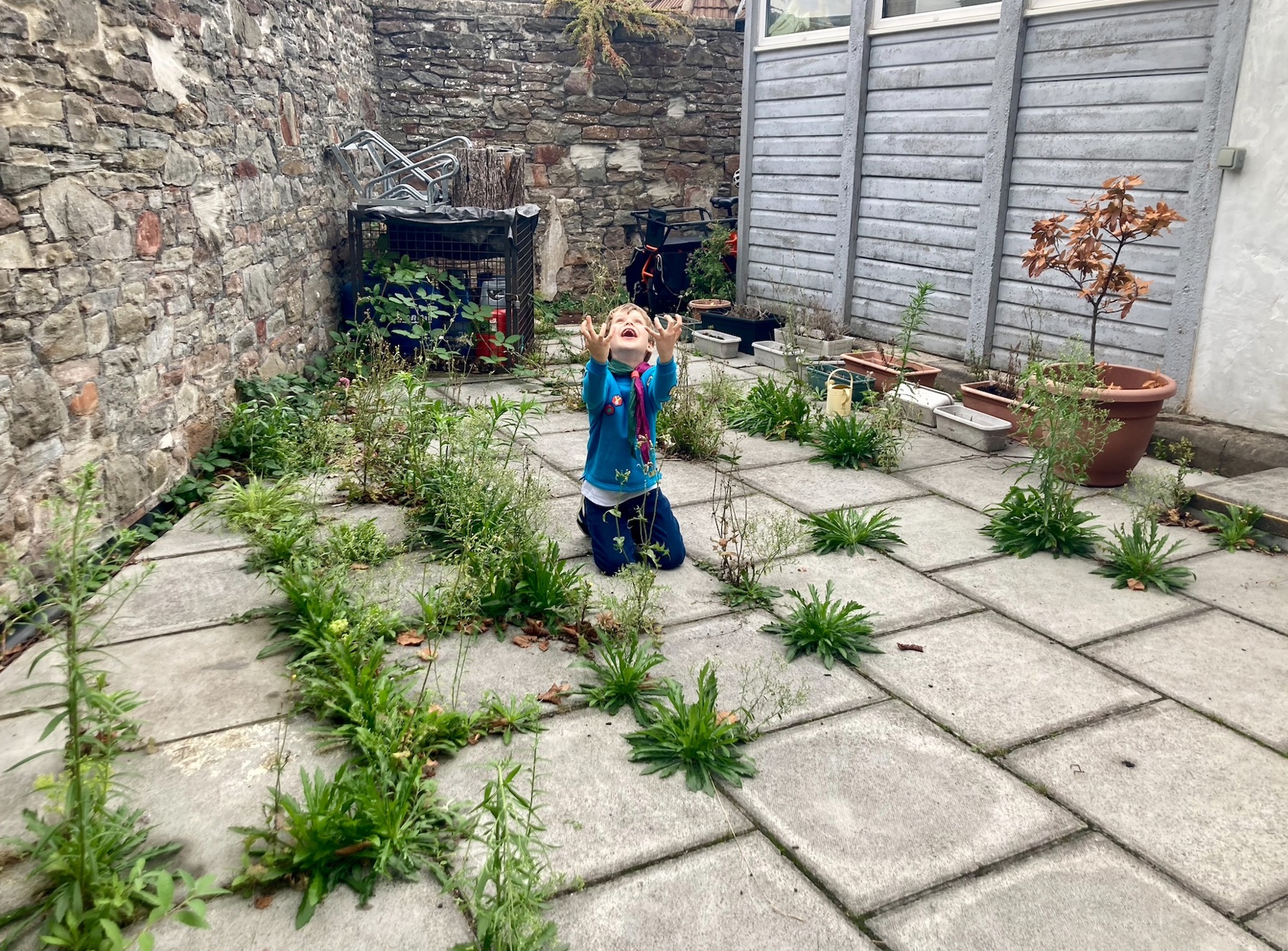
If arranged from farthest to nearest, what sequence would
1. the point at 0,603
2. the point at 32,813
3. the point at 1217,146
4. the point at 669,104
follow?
1. the point at 669,104
2. the point at 1217,146
3. the point at 0,603
4. the point at 32,813

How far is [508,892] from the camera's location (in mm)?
2053

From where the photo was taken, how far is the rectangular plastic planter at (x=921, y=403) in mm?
6348

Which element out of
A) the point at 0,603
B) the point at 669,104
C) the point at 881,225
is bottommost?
the point at 0,603

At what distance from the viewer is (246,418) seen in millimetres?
5371

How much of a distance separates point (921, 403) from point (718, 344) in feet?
8.39

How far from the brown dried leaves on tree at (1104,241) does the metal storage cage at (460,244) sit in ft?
12.5

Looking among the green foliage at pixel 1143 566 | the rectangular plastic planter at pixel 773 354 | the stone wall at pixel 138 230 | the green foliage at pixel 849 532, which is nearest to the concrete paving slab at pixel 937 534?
the green foliage at pixel 849 532

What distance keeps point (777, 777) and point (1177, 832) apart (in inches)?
40.4

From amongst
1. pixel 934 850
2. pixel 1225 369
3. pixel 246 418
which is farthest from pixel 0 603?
pixel 1225 369

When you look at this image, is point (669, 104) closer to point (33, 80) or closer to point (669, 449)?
point (669, 449)

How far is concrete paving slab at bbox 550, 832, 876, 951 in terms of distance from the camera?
2145 millimetres

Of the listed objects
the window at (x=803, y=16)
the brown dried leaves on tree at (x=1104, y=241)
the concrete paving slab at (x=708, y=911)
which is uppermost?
the window at (x=803, y=16)

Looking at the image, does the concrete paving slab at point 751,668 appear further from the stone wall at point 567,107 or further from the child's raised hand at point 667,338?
the stone wall at point 567,107

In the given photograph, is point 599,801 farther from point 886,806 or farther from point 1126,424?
point 1126,424
